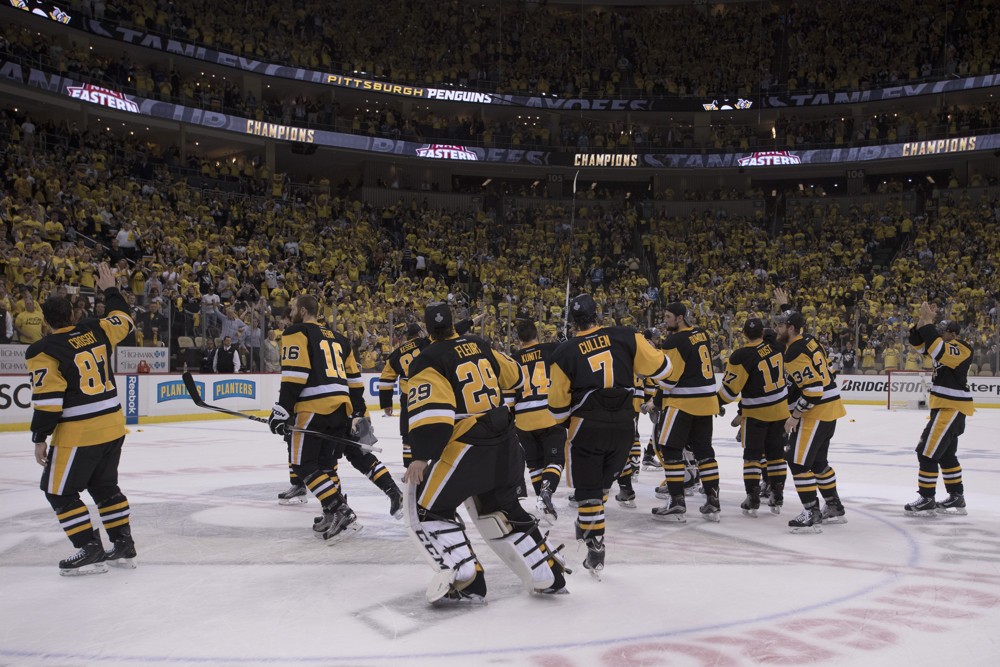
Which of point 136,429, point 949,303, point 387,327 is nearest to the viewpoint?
point 136,429

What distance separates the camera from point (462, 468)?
5051mm

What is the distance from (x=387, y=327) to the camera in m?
20.8

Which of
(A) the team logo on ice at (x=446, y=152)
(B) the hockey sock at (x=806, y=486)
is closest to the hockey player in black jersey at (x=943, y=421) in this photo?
(B) the hockey sock at (x=806, y=486)

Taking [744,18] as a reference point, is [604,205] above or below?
below

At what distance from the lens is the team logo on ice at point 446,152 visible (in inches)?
1419

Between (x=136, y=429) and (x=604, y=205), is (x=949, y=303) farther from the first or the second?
(x=136, y=429)

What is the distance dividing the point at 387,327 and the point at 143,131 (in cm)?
1645

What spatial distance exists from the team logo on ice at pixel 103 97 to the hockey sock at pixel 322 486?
23513 mm

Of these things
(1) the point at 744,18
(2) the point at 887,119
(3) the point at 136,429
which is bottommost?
(3) the point at 136,429

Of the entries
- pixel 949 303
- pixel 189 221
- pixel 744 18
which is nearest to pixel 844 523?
pixel 949 303

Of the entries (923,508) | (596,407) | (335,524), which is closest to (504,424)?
(596,407)

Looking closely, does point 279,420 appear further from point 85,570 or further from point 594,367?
point 594,367

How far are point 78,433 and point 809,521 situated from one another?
17.7 ft

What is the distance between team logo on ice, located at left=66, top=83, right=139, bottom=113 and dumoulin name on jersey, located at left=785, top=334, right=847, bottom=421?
24.9 meters
